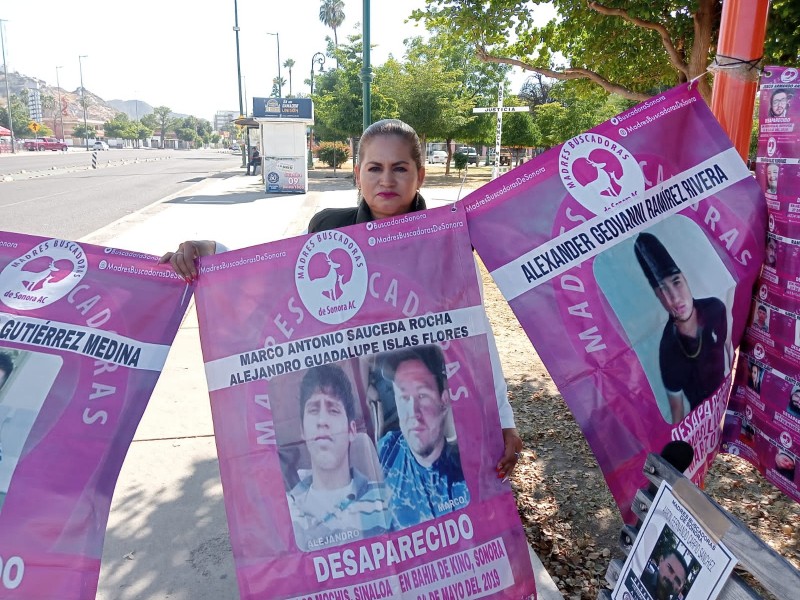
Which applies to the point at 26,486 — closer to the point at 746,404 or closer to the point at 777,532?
the point at 746,404

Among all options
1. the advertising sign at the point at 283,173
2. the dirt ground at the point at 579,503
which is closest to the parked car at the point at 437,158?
the advertising sign at the point at 283,173

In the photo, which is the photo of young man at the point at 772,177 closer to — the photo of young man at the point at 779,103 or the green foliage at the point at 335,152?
the photo of young man at the point at 779,103

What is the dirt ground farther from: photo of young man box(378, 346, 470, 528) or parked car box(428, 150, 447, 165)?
parked car box(428, 150, 447, 165)

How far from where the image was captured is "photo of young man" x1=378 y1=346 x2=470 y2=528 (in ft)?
6.44

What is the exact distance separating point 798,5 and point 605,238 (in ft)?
11.2

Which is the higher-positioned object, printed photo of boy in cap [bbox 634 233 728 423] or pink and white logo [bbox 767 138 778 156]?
pink and white logo [bbox 767 138 778 156]

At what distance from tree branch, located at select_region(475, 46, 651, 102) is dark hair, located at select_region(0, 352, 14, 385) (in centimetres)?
650

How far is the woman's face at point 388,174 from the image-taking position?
233 centimetres

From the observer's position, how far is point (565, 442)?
4168 millimetres

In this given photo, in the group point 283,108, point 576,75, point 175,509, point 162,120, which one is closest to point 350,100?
point 283,108

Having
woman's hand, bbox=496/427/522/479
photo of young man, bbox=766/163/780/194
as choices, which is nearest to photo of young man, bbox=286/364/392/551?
woman's hand, bbox=496/427/522/479

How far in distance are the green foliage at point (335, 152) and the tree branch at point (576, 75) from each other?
2701 centimetres

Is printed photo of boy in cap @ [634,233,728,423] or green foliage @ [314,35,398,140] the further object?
green foliage @ [314,35,398,140]

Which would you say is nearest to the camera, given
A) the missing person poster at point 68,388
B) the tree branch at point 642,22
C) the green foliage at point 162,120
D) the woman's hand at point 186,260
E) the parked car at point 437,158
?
the missing person poster at point 68,388
